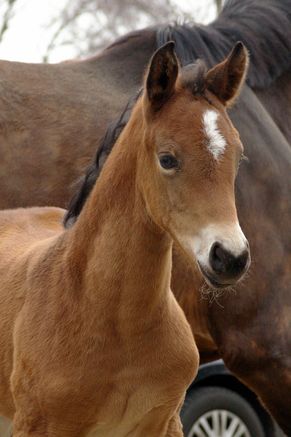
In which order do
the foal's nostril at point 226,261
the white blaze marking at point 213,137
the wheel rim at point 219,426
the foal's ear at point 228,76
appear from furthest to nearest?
1. the wheel rim at point 219,426
2. the foal's ear at point 228,76
3. the white blaze marking at point 213,137
4. the foal's nostril at point 226,261

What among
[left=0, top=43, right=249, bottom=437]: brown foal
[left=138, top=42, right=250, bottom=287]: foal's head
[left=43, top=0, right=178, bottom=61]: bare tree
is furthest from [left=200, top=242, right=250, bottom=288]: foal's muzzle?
[left=43, top=0, right=178, bottom=61]: bare tree

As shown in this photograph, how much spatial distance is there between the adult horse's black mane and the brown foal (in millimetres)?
1491

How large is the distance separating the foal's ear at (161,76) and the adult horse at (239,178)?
153cm

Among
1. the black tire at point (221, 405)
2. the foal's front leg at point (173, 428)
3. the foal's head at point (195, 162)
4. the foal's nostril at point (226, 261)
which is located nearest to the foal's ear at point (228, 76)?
the foal's head at point (195, 162)

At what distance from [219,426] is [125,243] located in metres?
2.86

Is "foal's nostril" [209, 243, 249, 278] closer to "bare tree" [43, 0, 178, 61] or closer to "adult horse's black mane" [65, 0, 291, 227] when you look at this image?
"adult horse's black mane" [65, 0, 291, 227]

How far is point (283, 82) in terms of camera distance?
574 cm

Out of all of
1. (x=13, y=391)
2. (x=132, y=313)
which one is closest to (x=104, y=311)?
(x=132, y=313)

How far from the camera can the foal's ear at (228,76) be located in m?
3.88

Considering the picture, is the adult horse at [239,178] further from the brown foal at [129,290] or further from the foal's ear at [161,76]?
the foal's ear at [161,76]

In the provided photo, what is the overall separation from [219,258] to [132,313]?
0.72m

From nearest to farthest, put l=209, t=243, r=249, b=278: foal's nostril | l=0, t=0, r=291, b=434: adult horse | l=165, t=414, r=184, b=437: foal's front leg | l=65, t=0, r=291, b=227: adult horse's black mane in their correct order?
1. l=209, t=243, r=249, b=278: foal's nostril
2. l=165, t=414, r=184, b=437: foal's front leg
3. l=0, t=0, r=291, b=434: adult horse
4. l=65, t=0, r=291, b=227: adult horse's black mane

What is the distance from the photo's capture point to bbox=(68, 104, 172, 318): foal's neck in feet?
13.1

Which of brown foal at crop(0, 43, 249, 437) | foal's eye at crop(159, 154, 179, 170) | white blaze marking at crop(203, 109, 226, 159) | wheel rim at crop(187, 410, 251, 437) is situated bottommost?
wheel rim at crop(187, 410, 251, 437)
